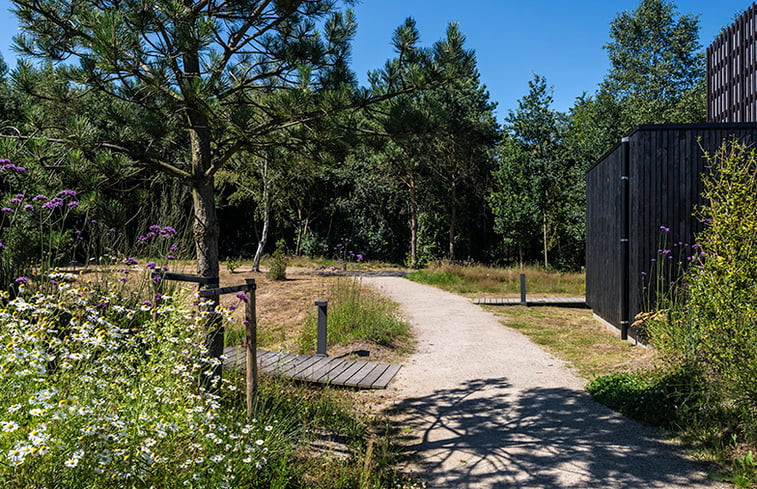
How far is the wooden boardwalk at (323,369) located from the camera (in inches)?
174

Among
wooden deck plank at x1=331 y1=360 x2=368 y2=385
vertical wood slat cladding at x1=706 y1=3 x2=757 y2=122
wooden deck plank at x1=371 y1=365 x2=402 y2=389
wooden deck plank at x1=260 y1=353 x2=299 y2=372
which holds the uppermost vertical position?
vertical wood slat cladding at x1=706 y1=3 x2=757 y2=122

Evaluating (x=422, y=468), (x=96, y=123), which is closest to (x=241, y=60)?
(x=96, y=123)

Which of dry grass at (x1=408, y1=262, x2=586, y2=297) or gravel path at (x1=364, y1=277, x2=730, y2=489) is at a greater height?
dry grass at (x1=408, y1=262, x2=586, y2=297)

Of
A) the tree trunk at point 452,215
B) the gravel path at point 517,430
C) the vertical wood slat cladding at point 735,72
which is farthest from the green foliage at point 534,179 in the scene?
the gravel path at point 517,430

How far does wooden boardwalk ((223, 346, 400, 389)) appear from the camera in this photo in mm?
4418

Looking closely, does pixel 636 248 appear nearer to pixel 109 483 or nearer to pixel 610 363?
pixel 610 363

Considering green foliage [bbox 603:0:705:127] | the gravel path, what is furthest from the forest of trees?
green foliage [bbox 603:0:705:127]

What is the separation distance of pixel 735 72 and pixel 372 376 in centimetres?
1526

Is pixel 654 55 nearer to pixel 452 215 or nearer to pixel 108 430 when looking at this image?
pixel 452 215

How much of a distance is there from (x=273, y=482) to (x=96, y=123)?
2.62m

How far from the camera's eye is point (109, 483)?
6.30 ft

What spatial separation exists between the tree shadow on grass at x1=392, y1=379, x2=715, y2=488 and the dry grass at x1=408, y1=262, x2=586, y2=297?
8.07 metres

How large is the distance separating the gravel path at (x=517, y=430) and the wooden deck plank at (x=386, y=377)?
0.16 m

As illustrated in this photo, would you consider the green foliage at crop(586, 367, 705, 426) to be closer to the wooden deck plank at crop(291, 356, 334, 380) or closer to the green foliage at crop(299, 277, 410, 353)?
the wooden deck plank at crop(291, 356, 334, 380)
